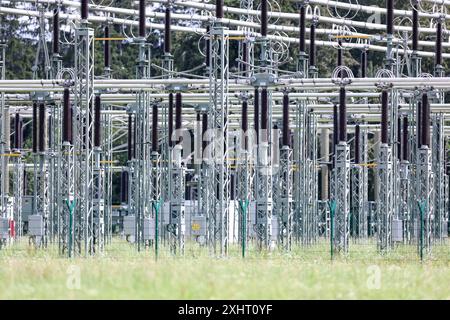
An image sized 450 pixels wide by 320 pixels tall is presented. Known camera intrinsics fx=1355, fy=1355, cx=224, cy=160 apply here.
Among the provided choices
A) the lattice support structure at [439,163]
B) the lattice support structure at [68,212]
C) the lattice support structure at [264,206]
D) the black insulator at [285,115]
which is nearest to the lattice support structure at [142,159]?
the lattice support structure at [68,212]

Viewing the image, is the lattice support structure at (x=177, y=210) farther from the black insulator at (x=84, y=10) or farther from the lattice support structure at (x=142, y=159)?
the black insulator at (x=84, y=10)

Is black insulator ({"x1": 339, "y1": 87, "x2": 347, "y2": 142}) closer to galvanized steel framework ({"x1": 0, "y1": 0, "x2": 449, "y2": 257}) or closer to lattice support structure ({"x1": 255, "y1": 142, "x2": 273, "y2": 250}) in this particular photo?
galvanized steel framework ({"x1": 0, "y1": 0, "x2": 449, "y2": 257})

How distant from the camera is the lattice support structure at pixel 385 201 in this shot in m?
35.2

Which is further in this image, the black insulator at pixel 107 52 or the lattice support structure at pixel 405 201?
the lattice support structure at pixel 405 201

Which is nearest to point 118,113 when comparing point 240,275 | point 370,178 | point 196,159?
point 196,159

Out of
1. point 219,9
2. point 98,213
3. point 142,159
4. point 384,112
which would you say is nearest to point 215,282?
point 219,9

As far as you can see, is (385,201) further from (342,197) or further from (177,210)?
(177,210)

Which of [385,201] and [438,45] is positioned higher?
[438,45]

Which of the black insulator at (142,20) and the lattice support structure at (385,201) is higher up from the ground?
the black insulator at (142,20)

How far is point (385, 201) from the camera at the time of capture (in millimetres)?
35375

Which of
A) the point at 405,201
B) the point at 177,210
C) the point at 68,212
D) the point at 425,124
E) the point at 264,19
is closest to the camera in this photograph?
the point at 68,212

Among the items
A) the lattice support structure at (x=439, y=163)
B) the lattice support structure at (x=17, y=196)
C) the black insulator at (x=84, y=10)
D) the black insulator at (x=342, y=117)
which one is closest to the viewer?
the black insulator at (x=84, y=10)

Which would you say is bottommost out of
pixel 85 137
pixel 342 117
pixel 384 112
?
pixel 85 137

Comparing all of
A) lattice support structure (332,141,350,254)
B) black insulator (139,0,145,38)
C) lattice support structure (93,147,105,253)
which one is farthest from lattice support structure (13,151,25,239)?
lattice support structure (332,141,350,254)
